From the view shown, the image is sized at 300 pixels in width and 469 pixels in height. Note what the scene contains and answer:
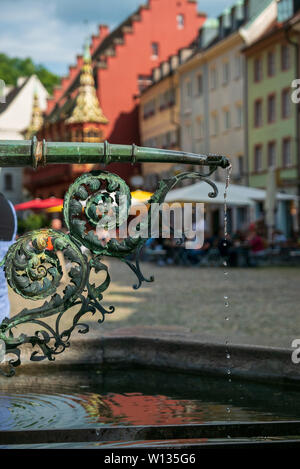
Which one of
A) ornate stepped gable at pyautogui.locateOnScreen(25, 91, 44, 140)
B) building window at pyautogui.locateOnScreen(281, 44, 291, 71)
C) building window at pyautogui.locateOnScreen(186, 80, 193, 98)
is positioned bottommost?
building window at pyautogui.locateOnScreen(281, 44, 291, 71)

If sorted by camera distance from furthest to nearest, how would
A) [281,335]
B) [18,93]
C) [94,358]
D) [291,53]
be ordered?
1. [18,93]
2. [291,53]
3. [281,335]
4. [94,358]

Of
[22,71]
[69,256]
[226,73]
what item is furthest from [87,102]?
[69,256]

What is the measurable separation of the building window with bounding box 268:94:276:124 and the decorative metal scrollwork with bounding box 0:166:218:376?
128 ft

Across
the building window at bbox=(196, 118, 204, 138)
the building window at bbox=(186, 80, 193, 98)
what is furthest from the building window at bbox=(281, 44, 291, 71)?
the building window at bbox=(186, 80, 193, 98)

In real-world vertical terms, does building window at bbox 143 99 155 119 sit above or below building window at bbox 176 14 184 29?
below

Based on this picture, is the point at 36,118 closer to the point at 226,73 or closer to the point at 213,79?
the point at 213,79

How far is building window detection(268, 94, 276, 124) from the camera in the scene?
137 ft

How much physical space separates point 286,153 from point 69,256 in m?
37.7

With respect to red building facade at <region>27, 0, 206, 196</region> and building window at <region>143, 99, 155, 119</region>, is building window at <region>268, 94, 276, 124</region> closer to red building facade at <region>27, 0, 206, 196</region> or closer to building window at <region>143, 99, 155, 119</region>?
building window at <region>143, 99, 155, 119</region>

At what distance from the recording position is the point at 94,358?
5523 mm

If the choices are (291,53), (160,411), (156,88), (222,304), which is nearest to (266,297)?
(222,304)

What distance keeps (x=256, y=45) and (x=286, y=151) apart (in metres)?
6.12

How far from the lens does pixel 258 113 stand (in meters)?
43.8

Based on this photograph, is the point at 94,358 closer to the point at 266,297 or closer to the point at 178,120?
the point at 266,297
